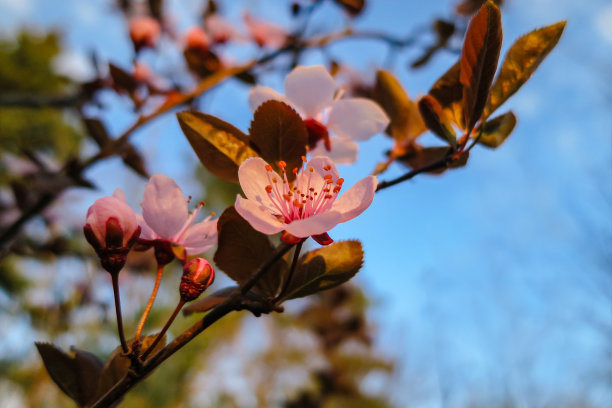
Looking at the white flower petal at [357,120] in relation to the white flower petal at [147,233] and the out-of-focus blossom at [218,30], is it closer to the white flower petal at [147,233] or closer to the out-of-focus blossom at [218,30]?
the white flower petal at [147,233]

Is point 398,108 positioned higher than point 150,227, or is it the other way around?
point 398,108

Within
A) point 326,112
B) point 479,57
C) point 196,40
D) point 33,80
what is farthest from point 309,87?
point 33,80

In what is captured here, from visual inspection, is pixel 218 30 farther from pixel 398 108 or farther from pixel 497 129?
pixel 497 129

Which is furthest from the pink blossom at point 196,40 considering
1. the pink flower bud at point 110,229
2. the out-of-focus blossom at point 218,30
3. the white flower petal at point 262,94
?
the pink flower bud at point 110,229

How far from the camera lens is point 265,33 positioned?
75 centimetres

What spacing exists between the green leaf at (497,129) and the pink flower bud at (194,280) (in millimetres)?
231

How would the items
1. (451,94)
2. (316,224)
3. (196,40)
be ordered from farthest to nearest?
(196,40), (451,94), (316,224)

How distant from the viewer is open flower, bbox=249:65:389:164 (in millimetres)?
350

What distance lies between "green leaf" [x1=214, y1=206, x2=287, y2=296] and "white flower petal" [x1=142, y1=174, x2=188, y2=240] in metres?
0.04

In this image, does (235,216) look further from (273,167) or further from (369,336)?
(369,336)

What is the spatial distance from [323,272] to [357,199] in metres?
0.06

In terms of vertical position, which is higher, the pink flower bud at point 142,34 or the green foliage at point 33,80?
the green foliage at point 33,80

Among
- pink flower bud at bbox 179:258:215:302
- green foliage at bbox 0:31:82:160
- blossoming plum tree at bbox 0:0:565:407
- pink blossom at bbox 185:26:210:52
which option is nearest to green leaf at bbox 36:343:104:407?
blossoming plum tree at bbox 0:0:565:407

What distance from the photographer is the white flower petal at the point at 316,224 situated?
234 millimetres
